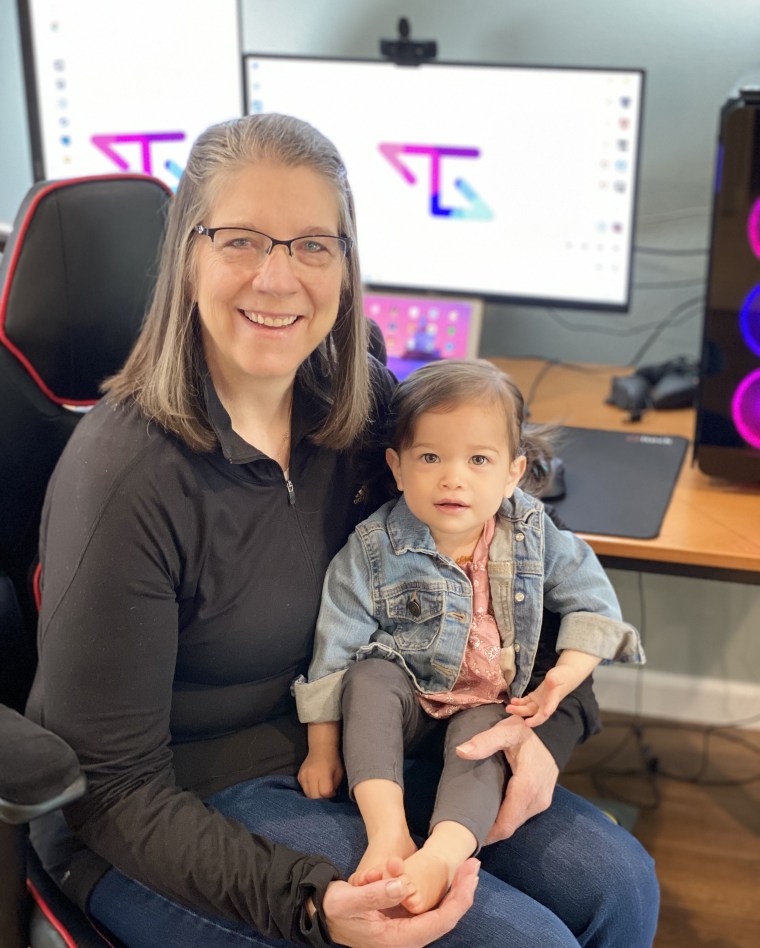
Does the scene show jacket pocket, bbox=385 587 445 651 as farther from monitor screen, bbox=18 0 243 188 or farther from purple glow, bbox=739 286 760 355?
monitor screen, bbox=18 0 243 188

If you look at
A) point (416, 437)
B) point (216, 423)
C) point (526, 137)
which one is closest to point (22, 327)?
point (216, 423)

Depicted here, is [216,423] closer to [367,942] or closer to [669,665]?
[367,942]

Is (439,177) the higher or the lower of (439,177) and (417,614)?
the higher

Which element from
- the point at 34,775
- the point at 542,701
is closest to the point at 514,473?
the point at 542,701

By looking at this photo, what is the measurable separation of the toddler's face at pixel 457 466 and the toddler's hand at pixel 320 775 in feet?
0.91

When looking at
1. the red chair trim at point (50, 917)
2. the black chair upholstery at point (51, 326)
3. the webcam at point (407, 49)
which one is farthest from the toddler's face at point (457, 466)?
the webcam at point (407, 49)

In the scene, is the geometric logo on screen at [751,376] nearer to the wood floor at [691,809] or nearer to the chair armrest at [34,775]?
the wood floor at [691,809]

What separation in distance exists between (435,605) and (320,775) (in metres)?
0.22

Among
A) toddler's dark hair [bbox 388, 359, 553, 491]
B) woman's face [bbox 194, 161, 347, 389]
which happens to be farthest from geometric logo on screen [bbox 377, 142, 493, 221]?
woman's face [bbox 194, 161, 347, 389]

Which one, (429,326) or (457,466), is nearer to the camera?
(457,466)

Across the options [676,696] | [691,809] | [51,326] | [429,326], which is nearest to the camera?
[51,326]

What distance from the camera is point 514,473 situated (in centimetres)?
128

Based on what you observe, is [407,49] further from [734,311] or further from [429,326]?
[734,311]

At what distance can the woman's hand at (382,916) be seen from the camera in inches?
39.8
